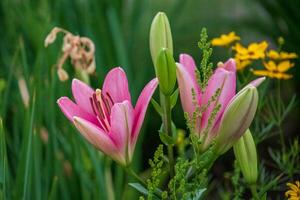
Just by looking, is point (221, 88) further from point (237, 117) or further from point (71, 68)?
point (71, 68)

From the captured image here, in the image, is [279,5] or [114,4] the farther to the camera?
[279,5]

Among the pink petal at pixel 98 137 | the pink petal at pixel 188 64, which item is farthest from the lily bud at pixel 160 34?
the pink petal at pixel 98 137

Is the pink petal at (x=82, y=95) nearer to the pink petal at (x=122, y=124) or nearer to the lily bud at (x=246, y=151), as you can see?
the pink petal at (x=122, y=124)

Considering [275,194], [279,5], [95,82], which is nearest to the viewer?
[275,194]

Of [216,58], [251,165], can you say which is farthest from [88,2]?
[251,165]

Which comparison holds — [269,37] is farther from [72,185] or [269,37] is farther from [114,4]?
[72,185]

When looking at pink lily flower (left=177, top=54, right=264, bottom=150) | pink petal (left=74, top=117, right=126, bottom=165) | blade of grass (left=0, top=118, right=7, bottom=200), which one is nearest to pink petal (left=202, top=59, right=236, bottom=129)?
pink lily flower (left=177, top=54, right=264, bottom=150)
